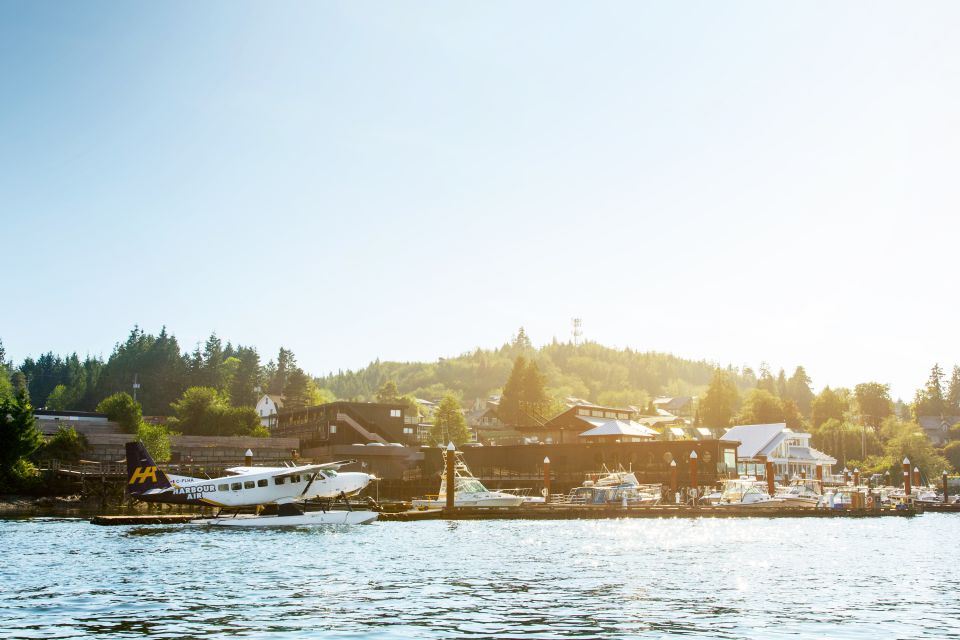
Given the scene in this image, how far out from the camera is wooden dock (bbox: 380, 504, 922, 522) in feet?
179

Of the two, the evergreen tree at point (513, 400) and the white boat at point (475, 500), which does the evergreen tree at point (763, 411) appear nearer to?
the evergreen tree at point (513, 400)

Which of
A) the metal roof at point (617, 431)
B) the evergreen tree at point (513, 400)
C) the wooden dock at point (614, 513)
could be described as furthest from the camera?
the evergreen tree at point (513, 400)

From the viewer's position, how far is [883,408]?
133125 mm

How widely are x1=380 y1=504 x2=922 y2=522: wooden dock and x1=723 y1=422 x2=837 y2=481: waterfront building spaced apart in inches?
1272

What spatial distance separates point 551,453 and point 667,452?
1241 centimetres

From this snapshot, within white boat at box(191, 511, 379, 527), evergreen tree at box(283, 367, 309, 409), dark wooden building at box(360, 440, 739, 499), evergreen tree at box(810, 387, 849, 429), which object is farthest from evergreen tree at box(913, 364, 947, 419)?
white boat at box(191, 511, 379, 527)

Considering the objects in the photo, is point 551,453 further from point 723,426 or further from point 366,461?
point 723,426

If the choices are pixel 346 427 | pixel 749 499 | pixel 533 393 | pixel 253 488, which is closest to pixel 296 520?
pixel 253 488

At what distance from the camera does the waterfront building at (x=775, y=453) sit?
94.1m

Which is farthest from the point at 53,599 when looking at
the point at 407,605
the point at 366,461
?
the point at 366,461

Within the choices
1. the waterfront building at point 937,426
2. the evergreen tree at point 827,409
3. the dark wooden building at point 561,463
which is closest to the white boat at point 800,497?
the dark wooden building at point 561,463

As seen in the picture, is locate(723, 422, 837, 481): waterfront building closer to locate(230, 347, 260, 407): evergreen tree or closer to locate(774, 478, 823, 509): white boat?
locate(774, 478, 823, 509): white boat

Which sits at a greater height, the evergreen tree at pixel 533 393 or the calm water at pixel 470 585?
the evergreen tree at pixel 533 393

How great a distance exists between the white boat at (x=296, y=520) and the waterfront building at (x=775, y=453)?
58417 millimetres
